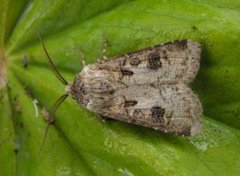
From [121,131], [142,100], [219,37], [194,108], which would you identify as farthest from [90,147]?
[219,37]

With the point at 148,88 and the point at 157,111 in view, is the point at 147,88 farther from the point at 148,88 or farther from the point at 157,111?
the point at 157,111

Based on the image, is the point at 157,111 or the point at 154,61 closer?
the point at 157,111

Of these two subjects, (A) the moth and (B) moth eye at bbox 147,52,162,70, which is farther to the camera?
(B) moth eye at bbox 147,52,162,70

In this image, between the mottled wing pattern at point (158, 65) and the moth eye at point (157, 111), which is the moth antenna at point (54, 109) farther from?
the moth eye at point (157, 111)

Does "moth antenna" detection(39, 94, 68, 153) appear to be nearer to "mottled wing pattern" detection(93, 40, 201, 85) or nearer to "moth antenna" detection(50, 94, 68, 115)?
"moth antenna" detection(50, 94, 68, 115)

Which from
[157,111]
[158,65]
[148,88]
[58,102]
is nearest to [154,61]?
[158,65]

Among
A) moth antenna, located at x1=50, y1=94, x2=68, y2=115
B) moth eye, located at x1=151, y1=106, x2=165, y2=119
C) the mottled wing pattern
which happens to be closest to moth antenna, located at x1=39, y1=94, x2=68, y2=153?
moth antenna, located at x1=50, y1=94, x2=68, y2=115
